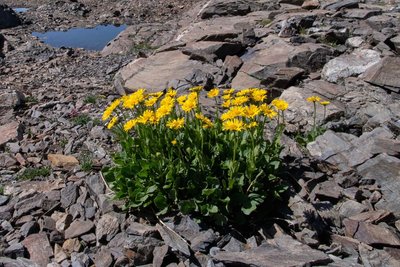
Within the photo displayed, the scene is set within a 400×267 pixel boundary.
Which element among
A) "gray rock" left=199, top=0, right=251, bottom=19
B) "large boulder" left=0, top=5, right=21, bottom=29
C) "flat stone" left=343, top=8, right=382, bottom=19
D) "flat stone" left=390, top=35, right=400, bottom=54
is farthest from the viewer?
"large boulder" left=0, top=5, right=21, bottom=29

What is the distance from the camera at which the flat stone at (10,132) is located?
7395 millimetres

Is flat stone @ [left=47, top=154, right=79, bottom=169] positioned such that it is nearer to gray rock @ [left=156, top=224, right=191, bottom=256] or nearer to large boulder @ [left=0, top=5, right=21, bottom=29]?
gray rock @ [left=156, top=224, right=191, bottom=256]

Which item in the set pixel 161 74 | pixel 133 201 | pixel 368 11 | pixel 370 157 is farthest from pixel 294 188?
pixel 368 11

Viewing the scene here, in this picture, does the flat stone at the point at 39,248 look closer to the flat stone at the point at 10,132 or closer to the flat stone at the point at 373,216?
the flat stone at the point at 10,132

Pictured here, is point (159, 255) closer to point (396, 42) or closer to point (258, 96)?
point (258, 96)

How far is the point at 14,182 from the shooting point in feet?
20.0

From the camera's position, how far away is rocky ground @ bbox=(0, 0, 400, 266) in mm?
4430

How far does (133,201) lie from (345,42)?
632 centimetres

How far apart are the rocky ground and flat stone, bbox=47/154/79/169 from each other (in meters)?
0.02

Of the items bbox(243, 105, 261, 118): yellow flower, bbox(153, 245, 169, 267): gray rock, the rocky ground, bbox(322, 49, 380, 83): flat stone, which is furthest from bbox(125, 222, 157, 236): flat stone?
bbox(322, 49, 380, 83): flat stone

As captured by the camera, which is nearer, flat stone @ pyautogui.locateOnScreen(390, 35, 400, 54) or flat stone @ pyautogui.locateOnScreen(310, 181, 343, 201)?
flat stone @ pyautogui.locateOnScreen(310, 181, 343, 201)

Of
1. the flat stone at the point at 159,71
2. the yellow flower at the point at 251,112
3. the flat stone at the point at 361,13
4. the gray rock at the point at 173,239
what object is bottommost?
the flat stone at the point at 159,71

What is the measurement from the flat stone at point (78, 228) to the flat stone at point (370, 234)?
104 inches

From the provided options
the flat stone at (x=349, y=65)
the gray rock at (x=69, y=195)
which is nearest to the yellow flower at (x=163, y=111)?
the gray rock at (x=69, y=195)
